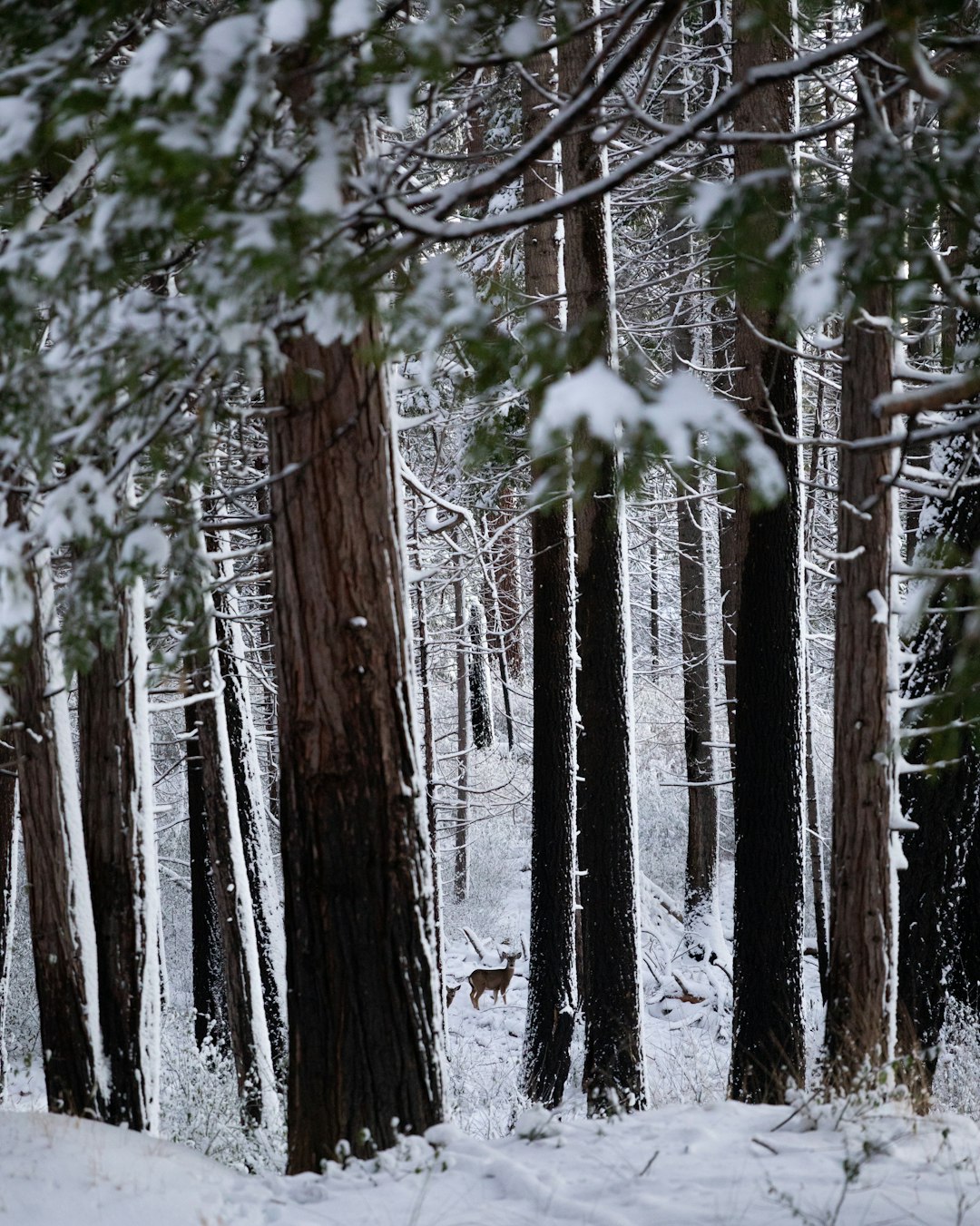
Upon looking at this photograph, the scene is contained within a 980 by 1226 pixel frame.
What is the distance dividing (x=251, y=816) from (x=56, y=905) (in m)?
4.47

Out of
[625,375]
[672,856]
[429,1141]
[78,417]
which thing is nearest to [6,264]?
[78,417]

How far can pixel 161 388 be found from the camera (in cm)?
367

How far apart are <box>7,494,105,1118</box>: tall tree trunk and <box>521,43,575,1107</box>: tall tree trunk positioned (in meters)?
4.13

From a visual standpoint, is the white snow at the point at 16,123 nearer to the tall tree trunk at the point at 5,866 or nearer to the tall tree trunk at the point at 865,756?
the tall tree trunk at the point at 865,756

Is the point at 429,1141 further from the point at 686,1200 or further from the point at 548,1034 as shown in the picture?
the point at 548,1034

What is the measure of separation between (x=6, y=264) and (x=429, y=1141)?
3.72 m

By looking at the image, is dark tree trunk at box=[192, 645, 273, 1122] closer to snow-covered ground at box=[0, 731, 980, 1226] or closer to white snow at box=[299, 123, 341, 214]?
snow-covered ground at box=[0, 731, 980, 1226]

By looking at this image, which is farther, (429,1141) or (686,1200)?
(429,1141)

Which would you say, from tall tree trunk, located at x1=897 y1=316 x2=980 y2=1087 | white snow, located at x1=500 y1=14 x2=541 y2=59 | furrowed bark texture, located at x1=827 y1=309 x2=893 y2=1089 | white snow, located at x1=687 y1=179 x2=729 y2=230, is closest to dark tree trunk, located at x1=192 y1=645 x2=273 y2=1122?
furrowed bark texture, located at x1=827 y1=309 x2=893 y2=1089

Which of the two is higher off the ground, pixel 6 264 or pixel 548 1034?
pixel 6 264

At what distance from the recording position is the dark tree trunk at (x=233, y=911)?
9.55 metres

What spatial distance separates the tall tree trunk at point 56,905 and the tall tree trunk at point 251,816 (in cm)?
313

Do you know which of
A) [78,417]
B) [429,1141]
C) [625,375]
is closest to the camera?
[625,375]

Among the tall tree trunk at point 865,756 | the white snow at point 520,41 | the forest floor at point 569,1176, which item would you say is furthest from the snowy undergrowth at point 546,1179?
the white snow at point 520,41
